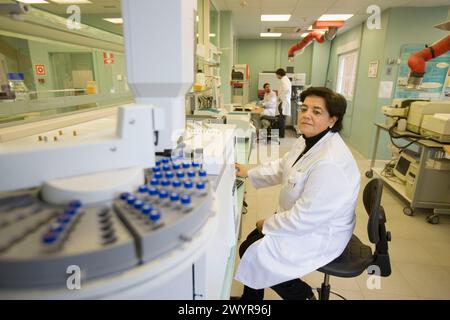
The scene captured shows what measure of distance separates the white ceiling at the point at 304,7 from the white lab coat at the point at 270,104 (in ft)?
4.85

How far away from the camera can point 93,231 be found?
429 mm

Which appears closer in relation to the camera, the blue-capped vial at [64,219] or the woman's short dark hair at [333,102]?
the blue-capped vial at [64,219]

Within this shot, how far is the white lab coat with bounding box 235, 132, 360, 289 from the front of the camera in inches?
47.4

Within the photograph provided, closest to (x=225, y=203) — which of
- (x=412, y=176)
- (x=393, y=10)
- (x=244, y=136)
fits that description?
(x=244, y=136)

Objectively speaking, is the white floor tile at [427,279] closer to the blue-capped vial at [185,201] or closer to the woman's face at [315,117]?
the woman's face at [315,117]

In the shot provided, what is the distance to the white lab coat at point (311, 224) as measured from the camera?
1.21 meters

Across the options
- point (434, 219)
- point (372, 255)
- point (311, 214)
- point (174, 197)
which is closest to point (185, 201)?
point (174, 197)

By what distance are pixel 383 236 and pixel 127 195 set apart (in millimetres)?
1201

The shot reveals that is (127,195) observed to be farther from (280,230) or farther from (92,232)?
(280,230)

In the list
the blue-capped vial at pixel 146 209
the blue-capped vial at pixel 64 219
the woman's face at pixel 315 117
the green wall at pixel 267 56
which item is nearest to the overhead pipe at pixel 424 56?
the woman's face at pixel 315 117

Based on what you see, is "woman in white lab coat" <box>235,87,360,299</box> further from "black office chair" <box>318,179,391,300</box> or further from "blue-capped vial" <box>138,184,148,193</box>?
"blue-capped vial" <box>138,184,148,193</box>

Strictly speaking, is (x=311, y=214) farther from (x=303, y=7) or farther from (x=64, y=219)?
(x=303, y=7)

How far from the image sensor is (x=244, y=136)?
8.59 ft

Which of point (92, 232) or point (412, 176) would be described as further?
point (412, 176)
